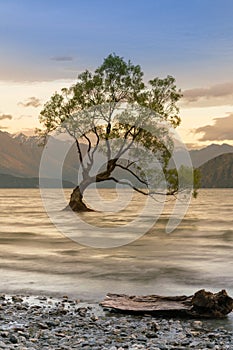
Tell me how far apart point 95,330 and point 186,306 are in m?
2.68

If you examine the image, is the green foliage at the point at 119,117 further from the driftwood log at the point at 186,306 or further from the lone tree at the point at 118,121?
the driftwood log at the point at 186,306

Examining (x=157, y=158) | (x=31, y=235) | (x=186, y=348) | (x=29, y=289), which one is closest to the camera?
(x=186, y=348)

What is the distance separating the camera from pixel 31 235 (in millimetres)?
35438

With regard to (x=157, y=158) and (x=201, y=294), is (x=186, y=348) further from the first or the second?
(x=157, y=158)

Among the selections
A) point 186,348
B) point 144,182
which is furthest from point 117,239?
point 144,182

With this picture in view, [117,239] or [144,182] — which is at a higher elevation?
[144,182]

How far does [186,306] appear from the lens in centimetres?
1270

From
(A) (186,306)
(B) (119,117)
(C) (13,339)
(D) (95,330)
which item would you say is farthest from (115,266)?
(B) (119,117)

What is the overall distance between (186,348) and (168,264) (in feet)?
39.2

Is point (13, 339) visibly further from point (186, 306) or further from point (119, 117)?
point (119, 117)

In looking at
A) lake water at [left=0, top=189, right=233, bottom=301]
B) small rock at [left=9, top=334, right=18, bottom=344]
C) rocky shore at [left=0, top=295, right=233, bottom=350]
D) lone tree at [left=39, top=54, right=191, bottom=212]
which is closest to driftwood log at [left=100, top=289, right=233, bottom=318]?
rocky shore at [left=0, top=295, right=233, bottom=350]

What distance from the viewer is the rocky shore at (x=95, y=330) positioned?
32.7 feet

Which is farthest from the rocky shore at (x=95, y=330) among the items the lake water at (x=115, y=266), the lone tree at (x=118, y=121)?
the lone tree at (x=118, y=121)

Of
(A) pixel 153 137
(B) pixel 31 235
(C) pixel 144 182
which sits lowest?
(B) pixel 31 235
